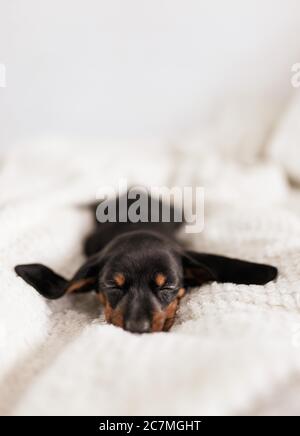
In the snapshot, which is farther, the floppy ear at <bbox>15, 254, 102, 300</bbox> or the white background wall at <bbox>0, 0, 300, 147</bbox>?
the white background wall at <bbox>0, 0, 300, 147</bbox>

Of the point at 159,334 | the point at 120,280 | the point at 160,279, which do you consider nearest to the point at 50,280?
the point at 120,280

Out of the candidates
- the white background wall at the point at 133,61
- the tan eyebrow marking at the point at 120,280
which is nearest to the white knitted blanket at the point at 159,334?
the tan eyebrow marking at the point at 120,280

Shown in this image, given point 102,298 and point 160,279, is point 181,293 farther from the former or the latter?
point 102,298

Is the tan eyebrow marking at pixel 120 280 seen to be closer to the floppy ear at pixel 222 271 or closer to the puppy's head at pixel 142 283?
the puppy's head at pixel 142 283

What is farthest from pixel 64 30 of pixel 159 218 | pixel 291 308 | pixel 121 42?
pixel 291 308

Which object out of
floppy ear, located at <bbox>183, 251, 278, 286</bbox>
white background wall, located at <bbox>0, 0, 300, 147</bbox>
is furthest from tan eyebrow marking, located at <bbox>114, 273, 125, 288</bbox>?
white background wall, located at <bbox>0, 0, 300, 147</bbox>

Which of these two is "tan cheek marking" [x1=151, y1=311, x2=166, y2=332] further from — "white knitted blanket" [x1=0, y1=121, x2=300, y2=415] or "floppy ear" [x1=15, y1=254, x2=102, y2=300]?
"floppy ear" [x1=15, y1=254, x2=102, y2=300]
